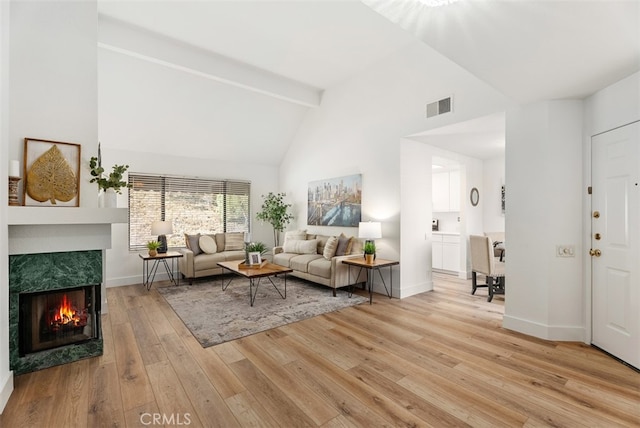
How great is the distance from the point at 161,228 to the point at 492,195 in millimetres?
6668

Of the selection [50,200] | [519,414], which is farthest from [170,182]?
[519,414]

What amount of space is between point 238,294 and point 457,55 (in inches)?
170

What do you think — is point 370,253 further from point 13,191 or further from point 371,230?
point 13,191

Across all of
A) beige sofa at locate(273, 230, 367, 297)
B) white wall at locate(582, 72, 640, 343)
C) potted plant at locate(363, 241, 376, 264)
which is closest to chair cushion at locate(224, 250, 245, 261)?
beige sofa at locate(273, 230, 367, 297)

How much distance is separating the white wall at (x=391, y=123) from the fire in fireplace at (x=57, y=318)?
3.91m

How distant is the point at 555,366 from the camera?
2521 millimetres

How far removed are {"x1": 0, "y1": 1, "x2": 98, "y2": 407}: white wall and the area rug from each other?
5.52 feet

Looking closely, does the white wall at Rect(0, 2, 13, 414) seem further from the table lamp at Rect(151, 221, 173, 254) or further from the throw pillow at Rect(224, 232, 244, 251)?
the throw pillow at Rect(224, 232, 244, 251)

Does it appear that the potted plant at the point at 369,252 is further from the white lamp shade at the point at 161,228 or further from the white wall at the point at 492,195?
the white lamp shade at the point at 161,228

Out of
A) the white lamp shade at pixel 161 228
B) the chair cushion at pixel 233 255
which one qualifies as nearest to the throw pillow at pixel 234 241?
the chair cushion at pixel 233 255

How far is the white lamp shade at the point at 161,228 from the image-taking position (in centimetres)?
552

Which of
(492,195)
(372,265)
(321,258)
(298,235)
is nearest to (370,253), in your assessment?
(372,265)

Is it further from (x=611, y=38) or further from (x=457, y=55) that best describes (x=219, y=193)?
(x=611, y=38)

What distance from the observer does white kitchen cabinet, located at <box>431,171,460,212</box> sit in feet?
22.0
